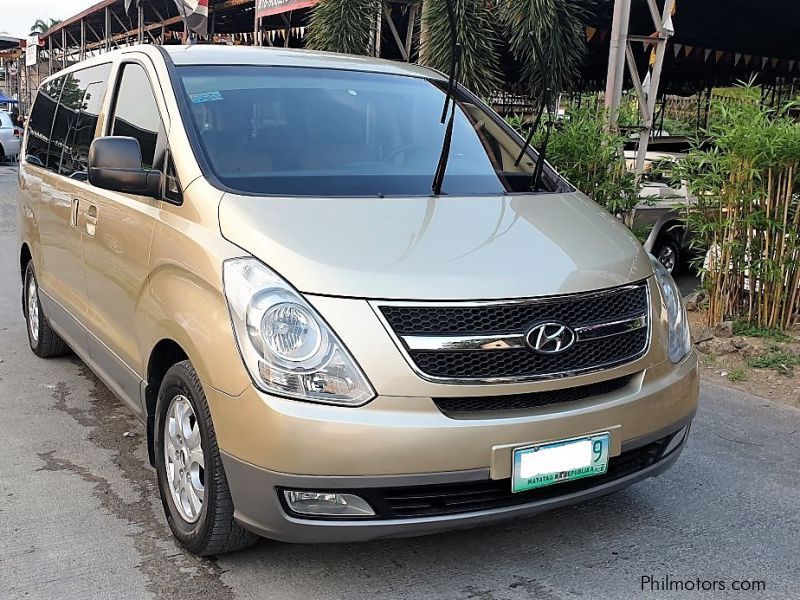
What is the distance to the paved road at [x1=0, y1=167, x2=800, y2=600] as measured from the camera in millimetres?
2828

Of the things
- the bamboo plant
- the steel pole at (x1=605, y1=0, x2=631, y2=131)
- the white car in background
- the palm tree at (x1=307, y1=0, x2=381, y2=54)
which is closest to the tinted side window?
the bamboo plant

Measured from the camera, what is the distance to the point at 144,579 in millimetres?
2859

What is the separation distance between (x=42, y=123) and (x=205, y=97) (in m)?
2.40

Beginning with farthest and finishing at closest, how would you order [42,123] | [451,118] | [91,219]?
[42,123] → [91,219] → [451,118]

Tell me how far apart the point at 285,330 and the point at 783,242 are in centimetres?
413

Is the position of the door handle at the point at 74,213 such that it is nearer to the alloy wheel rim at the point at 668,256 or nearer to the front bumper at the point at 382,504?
the front bumper at the point at 382,504

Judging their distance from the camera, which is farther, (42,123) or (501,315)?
(42,123)

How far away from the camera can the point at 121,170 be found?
322 centimetres

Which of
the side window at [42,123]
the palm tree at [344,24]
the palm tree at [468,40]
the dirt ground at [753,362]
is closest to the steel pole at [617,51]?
the palm tree at [468,40]

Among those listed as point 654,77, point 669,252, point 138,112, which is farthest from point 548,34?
point 138,112

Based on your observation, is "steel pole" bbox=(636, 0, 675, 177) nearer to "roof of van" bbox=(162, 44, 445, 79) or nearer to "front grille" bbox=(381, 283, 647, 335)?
"roof of van" bbox=(162, 44, 445, 79)

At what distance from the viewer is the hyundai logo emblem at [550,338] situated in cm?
261

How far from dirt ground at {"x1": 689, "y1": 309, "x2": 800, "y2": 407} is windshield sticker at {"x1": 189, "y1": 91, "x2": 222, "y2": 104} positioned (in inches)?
142

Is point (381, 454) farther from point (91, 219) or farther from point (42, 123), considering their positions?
point (42, 123)
